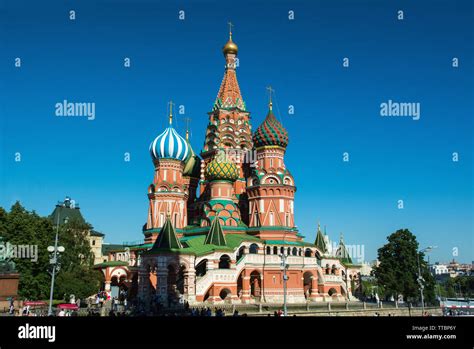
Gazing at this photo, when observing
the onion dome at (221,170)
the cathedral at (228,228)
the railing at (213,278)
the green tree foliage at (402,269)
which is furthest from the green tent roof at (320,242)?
the railing at (213,278)

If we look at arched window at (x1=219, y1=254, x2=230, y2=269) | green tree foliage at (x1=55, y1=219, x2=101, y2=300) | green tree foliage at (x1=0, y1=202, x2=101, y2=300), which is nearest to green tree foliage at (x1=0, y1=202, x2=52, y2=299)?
green tree foliage at (x1=0, y1=202, x2=101, y2=300)

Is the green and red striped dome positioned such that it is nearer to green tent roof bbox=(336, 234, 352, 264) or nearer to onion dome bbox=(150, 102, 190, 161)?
onion dome bbox=(150, 102, 190, 161)

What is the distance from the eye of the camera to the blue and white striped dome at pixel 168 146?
5181 centimetres

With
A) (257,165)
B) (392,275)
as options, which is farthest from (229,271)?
(392,275)

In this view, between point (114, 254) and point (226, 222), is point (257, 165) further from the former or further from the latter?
point (114, 254)

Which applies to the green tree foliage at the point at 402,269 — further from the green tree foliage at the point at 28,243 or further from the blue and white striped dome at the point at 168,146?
the green tree foliage at the point at 28,243

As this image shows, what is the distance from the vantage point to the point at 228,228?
48.3m

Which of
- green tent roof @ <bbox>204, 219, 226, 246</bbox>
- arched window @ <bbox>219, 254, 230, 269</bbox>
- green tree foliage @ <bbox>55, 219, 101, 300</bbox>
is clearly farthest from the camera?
arched window @ <bbox>219, 254, 230, 269</bbox>

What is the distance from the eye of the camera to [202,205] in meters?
52.6

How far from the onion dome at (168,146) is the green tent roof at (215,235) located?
425 inches

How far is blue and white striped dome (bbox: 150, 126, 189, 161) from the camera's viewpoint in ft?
170

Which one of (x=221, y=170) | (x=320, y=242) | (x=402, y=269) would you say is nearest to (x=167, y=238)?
(x=221, y=170)

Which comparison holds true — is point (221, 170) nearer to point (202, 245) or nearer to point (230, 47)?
point (202, 245)

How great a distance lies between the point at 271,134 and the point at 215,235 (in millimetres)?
13109
